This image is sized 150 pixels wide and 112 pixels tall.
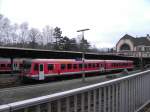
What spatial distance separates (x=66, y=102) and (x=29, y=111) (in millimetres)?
674

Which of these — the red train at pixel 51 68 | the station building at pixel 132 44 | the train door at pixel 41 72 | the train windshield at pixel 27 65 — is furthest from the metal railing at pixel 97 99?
the station building at pixel 132 44

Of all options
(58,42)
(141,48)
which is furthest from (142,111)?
(141,48)

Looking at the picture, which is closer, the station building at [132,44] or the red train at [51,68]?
the red train at [51,68]

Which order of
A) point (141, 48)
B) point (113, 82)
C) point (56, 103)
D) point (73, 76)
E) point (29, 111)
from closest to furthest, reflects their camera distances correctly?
point (29, 111)
point (56, 103)
point (113, 82)
point (73, 76)
point (141, 48)

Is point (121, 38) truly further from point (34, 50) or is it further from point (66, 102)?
point (66, 102)

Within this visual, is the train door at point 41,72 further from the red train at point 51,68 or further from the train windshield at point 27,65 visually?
the train windshield at point 27,65

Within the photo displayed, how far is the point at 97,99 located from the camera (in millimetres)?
3828

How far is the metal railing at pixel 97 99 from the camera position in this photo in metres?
2.50

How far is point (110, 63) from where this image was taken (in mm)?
45031

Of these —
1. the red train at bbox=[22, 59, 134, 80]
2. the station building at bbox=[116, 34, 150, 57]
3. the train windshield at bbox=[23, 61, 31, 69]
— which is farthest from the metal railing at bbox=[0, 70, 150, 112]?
the station building at bbox=[116, 34, 150, 57]

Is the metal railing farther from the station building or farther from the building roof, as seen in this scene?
the building roof

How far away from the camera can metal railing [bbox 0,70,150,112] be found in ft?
8.21

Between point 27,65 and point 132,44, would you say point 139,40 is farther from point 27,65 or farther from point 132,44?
point 27,65

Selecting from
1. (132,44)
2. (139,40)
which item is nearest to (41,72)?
(132,44)
